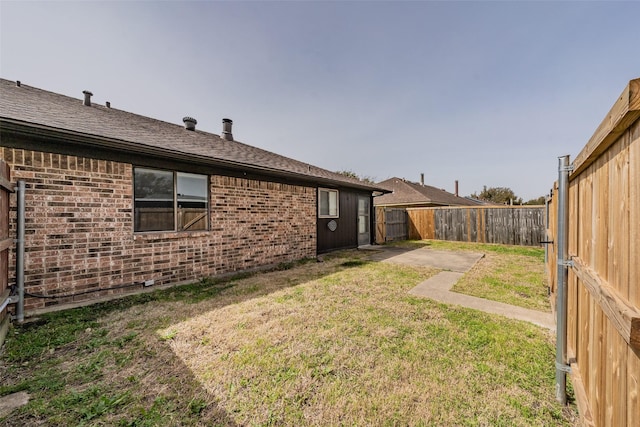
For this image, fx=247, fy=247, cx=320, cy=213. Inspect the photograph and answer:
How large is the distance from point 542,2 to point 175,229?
31.2 feet

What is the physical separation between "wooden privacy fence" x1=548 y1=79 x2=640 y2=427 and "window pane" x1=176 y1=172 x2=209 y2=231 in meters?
6.33

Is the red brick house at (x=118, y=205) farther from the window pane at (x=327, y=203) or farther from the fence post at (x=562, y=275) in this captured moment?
the fence post at (x=562, y=275)

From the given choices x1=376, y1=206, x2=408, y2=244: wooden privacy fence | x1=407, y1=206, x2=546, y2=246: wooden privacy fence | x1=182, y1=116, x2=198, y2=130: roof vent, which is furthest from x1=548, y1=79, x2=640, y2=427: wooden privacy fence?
x1=407, y1=206, x2=546, y2=246: wooden privacy fence

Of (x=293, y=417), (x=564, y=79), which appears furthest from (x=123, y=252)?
(x=564, y=79)

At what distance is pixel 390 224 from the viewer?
46.6 ft

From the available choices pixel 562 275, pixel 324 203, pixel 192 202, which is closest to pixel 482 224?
pixel 324 203

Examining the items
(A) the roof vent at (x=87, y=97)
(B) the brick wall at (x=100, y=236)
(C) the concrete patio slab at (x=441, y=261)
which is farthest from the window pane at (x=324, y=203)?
(A) the roof vent at (x=87, y=97)

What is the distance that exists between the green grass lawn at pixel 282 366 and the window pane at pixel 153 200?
1718mm

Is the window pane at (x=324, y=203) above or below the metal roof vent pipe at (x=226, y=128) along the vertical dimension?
below

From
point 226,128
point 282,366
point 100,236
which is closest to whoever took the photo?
point 282,366

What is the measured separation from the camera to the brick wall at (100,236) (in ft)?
12.8

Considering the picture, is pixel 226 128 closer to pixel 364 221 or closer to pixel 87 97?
pixel 87 97

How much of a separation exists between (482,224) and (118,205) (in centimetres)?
1455

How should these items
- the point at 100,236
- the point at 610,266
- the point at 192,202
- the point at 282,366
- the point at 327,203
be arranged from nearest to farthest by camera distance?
1. the point at 610,266
2. the point at 282,366
3. the point at 100,236
4. the point at 192,202
5. the point at 327,203
